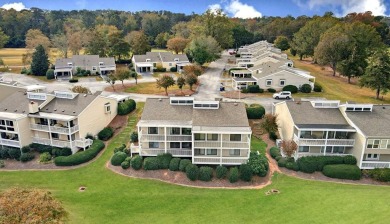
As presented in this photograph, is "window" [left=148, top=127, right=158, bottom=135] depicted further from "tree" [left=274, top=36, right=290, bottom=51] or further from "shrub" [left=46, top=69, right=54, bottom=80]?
"tree" [left=274, top=36, right=290, bottom=51]

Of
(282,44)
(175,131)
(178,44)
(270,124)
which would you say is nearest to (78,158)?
(175,131)

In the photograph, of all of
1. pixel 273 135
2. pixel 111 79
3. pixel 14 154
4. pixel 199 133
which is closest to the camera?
pixel 199 133

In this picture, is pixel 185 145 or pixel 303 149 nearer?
pixel 185 145

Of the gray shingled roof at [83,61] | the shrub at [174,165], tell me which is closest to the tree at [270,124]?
the shrub at [174,165]

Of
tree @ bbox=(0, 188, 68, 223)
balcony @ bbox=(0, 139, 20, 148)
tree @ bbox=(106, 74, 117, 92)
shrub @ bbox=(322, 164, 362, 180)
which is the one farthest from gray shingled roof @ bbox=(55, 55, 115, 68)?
tree @ bbox=(0, 188, 68, 223)

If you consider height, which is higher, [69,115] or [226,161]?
[69,115]

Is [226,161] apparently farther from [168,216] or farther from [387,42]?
[387,42]

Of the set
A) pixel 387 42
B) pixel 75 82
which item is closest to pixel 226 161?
pixel 75 82

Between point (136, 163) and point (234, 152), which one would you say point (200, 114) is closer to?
point (234, 152)

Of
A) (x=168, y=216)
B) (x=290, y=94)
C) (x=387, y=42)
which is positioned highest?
(x=387, y=42)
